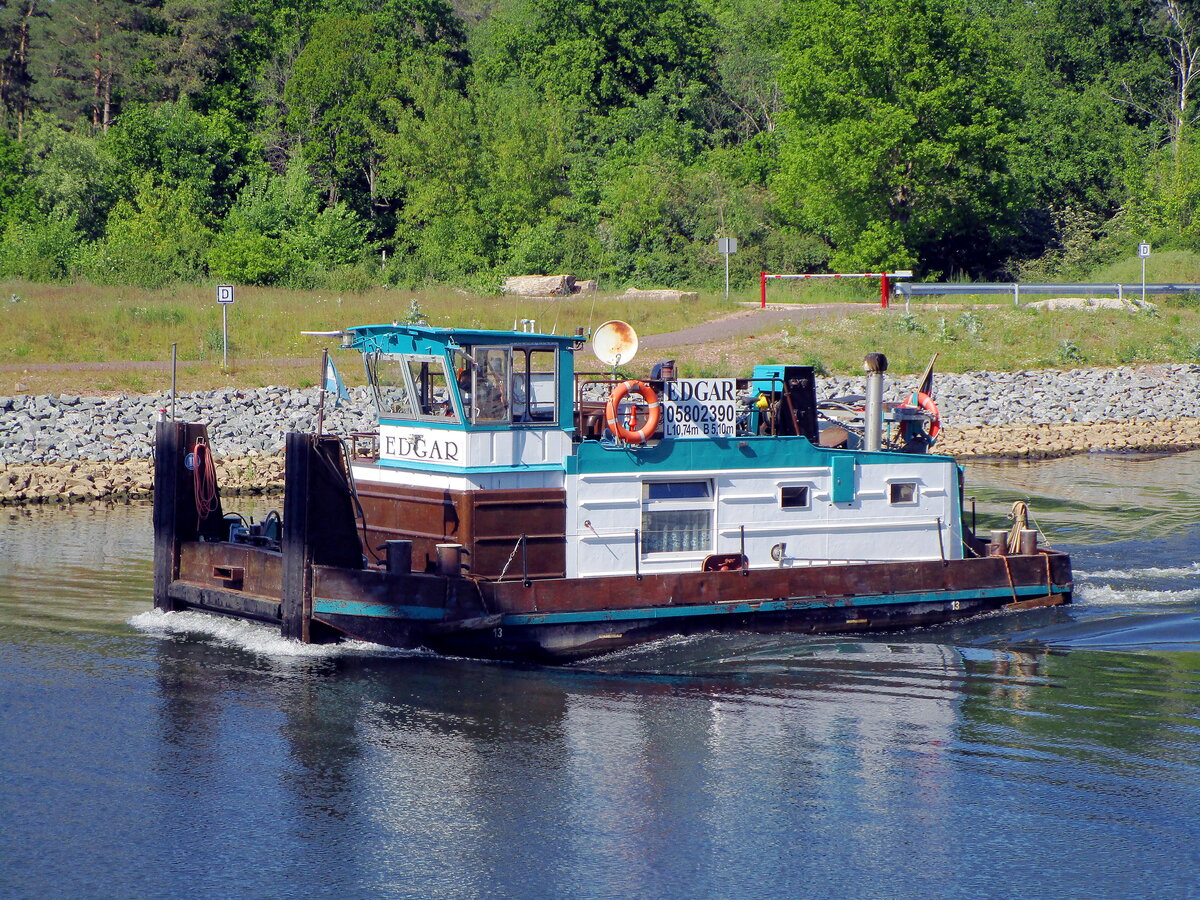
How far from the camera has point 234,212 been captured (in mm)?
54938

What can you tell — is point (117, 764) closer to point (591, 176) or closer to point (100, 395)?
point (100, 395)

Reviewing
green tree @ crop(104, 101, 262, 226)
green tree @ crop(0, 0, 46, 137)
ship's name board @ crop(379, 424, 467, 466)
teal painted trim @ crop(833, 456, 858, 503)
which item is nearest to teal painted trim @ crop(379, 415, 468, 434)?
ship's name board @ crop(379, 424, 467, 466)

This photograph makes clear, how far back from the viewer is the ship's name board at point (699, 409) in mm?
16531

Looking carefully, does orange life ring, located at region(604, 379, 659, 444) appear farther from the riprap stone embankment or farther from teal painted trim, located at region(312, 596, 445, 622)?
the riprap stone embankment

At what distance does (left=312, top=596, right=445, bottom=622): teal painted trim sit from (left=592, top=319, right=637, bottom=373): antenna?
3499 mm

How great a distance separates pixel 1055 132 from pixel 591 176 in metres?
21.1

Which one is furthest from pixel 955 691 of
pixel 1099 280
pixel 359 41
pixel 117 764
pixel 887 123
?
pixel 359 41

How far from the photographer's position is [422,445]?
16062 mm

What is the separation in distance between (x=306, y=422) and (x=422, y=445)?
1702 cm

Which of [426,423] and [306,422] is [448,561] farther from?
[306,422]

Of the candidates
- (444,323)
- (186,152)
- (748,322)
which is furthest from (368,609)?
(186,152)

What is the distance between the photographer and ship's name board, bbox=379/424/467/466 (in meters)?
15.6

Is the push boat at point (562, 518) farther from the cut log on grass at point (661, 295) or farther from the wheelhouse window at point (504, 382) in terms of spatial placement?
the cut log on grass at point (661, 295)

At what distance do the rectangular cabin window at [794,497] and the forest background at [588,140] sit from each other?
31999 millimetres
